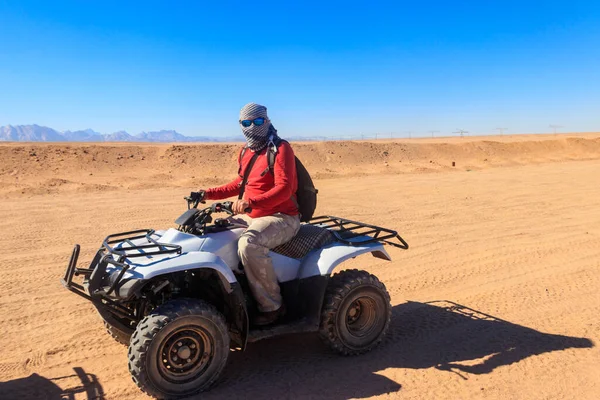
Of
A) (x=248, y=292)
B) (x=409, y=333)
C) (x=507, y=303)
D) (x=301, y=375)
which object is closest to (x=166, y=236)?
(x=248, y=292)

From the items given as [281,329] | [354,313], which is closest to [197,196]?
[281,329]

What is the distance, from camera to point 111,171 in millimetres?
24094

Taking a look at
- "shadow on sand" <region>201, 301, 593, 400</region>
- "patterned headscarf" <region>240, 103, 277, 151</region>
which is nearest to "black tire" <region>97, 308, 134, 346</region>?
"shadow on sand" <region>201, 301, 593, 400</region>

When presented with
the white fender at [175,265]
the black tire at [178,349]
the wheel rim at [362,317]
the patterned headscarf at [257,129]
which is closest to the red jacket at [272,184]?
the patterned headscarf at [257,129]

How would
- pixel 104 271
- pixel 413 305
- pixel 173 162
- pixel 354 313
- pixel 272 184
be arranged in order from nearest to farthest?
pixel 104 271
pixel 272 184
pixel 354 313
pixel 413 305
pixel 173 162

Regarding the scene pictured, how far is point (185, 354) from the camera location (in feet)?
13.2

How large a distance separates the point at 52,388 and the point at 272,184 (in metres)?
2.61

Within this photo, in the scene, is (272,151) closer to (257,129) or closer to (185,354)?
(257,129)

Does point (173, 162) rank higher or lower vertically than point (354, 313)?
higher

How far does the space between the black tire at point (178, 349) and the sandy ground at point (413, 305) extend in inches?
9.0

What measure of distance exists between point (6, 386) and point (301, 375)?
2.57 m

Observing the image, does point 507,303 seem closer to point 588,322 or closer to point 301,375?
point 588,322

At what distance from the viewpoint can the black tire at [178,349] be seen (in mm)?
3834

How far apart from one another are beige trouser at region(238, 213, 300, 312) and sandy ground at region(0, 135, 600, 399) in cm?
71
